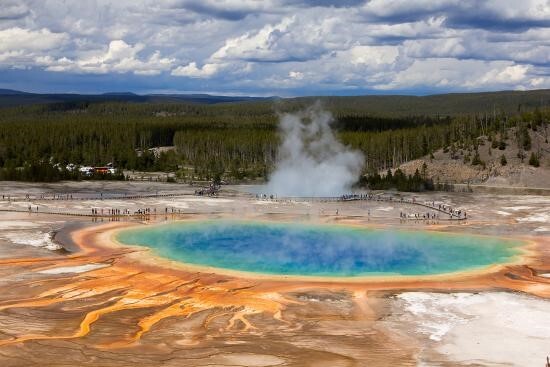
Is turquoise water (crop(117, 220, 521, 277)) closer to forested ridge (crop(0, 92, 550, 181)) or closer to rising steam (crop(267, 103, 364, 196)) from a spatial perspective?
rising steam (crop(267, 103, 364, 196))

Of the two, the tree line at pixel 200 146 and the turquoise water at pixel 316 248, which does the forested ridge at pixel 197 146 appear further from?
the turquoise water at pixel 316 248

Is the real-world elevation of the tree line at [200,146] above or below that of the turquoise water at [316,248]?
above

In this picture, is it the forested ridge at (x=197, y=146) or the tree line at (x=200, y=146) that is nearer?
the tree line at (x=200, y=146)

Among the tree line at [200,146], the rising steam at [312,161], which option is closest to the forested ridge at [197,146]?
the tree line at [200,146]

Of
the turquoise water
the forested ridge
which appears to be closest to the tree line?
the forested ridge

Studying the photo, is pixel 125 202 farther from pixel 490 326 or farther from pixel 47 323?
pixel 490 326

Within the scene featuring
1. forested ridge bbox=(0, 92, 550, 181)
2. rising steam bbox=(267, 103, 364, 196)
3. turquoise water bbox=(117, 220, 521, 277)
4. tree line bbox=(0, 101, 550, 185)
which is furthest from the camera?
forested ridge bbox=(0, 92, 550, 181)

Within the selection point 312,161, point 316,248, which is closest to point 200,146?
point 312,161
